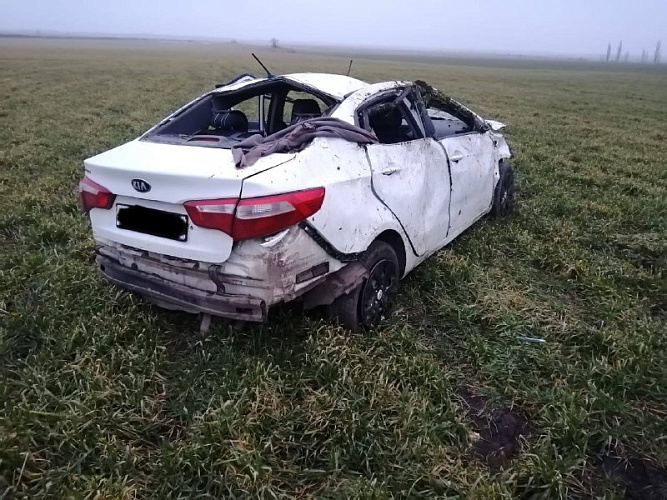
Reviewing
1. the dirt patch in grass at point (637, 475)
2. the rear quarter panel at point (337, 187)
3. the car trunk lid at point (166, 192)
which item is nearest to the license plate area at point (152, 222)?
the car trunk lid at point (166, 192)

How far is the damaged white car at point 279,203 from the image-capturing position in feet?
8.82

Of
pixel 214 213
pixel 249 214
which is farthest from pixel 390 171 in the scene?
pixel 214 213

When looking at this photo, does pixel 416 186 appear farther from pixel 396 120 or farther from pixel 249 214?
pixel 249 214

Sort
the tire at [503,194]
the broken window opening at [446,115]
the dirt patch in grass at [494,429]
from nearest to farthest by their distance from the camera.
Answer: the dirt patch in grass at [494,429] → the broken window opening at [446,115] → the tire at [503,194]

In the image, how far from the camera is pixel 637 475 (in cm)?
247

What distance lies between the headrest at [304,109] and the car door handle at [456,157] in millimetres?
1093

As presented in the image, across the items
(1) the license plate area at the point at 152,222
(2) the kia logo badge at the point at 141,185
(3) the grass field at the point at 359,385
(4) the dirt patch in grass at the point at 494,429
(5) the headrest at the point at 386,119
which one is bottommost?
(4) the dirt patch in grass at the point at 494,429

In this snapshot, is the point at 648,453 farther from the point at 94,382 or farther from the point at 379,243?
the point at 94,382

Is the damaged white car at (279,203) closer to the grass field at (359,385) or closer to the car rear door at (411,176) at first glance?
the car rear door at (411,176)

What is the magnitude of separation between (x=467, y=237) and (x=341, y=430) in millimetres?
2971

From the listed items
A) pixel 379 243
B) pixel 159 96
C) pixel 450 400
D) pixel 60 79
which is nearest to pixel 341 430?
pixel 450 400

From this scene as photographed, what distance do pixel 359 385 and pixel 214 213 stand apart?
1.20m

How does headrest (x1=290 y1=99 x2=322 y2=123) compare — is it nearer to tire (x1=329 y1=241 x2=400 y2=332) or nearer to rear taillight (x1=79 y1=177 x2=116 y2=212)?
tire (x1=329 y1=241 x2=400 y2=332)

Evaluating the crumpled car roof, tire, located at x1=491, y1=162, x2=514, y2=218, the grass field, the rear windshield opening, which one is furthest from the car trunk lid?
tire, located at x1=491, y1=162, x2=514, y2=218
